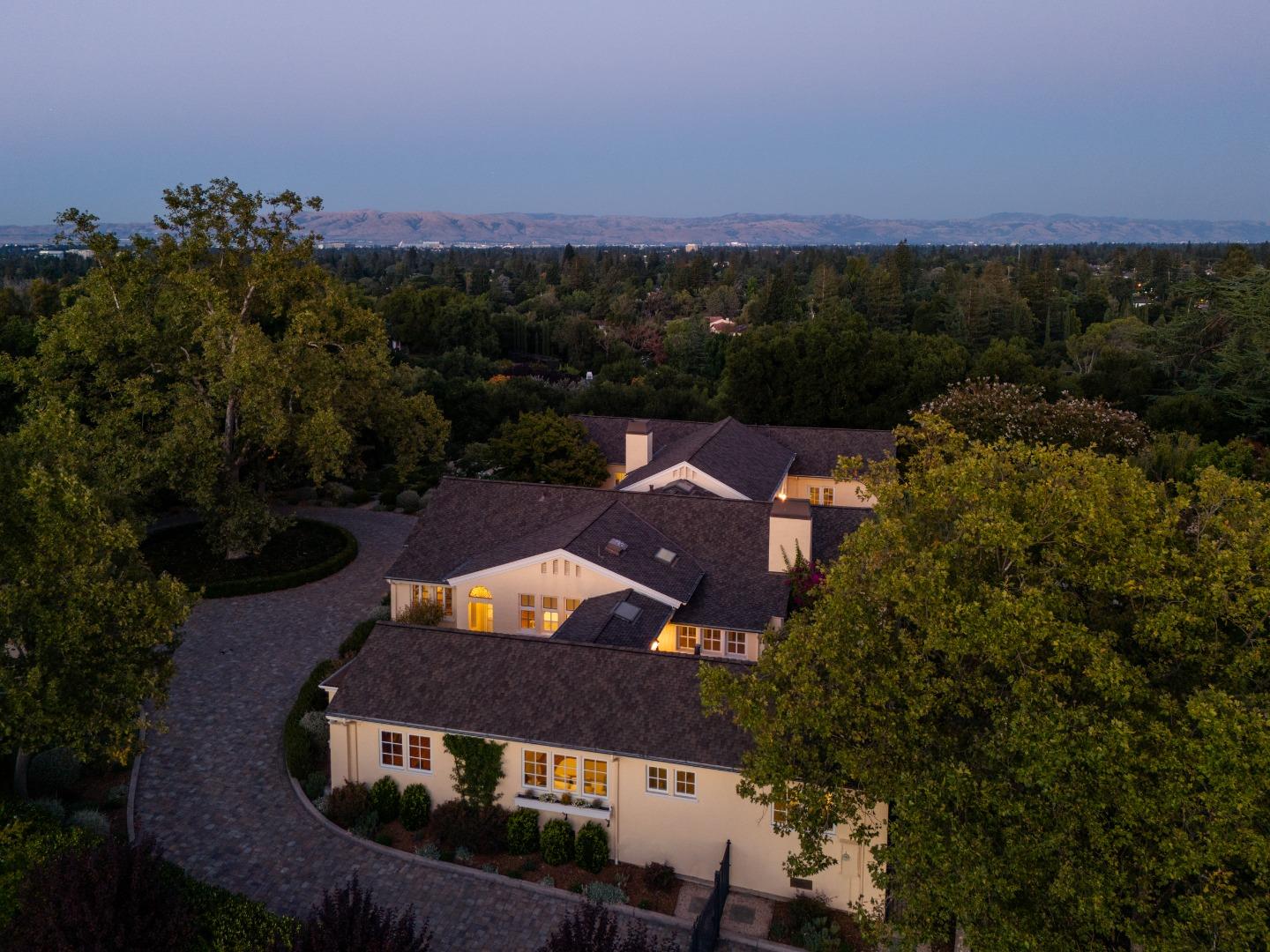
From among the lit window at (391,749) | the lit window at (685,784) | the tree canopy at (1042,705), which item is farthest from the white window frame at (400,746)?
the tree canopy at (1042,705)

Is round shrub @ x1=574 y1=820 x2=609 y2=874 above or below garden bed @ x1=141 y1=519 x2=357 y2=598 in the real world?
below

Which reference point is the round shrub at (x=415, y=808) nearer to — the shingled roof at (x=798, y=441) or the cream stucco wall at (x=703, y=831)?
the cream stucco wall at (x=703, y=831)

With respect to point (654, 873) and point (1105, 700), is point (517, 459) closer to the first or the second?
point (654, 873)

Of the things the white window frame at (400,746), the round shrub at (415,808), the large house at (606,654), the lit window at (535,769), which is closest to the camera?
the large house at (606,654)

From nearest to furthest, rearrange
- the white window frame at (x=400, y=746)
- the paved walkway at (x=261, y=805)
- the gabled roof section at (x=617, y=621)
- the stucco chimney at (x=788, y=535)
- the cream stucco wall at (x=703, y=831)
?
the paved walkway at (x=261, y=805)
the cream stucco wall at (x=703, y=831)
the white window frame at (x=400, y=746)
the gabled roof section at (x=617, y=621)
the stucco chimney at (x=788, y=535)

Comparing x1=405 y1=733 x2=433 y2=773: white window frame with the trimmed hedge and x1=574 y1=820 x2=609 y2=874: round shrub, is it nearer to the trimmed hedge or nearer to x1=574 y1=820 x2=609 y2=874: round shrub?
x1=574 y1=820 x2=609 y2=874: round shrub

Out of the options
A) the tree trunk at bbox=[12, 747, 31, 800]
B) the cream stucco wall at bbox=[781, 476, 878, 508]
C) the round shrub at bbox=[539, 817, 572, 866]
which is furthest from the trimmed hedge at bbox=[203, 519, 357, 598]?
the cream stucco wall at bbox=[781, 476, 878, 508]

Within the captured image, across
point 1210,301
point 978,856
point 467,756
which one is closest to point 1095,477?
point 978,856
